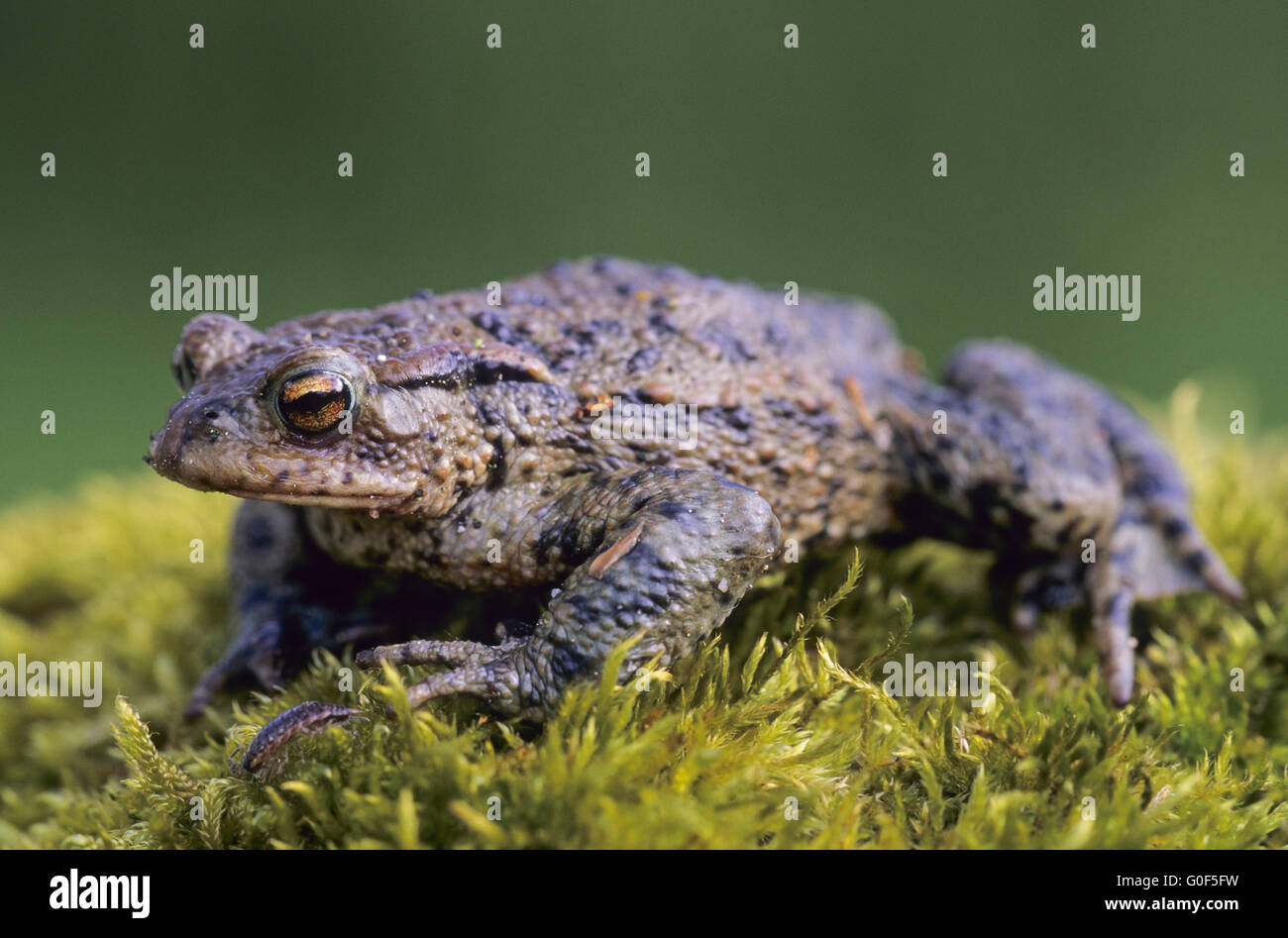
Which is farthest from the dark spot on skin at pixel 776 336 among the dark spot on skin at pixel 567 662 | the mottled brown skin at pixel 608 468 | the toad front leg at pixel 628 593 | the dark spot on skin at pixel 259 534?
the dark spot on skin at pixel 259 534

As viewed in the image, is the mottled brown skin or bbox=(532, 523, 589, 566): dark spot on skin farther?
bbox=(532, 523, 589, 566): dark spot on skin

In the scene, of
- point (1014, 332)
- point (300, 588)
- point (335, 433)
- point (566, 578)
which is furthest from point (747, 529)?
point (1014, 332)

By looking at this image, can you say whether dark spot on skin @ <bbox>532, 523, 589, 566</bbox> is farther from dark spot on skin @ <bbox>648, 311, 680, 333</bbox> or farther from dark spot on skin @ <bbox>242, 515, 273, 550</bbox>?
dark spot on skin @ <bbox>242, 515, 273, 550</bbox>

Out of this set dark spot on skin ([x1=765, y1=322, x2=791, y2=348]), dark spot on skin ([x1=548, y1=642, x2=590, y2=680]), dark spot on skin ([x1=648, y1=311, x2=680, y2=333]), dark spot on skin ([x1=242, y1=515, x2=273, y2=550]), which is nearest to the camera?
dark spot on skin ([x1=548, y1=642, x2=590, y2=680])

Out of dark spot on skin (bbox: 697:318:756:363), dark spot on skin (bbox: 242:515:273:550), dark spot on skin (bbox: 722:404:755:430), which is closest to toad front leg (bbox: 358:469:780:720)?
dark spot on skin (bbox: 722:404:755:430)

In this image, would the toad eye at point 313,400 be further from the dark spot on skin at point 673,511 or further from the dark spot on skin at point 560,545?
the dark spot on skin at point 673,511

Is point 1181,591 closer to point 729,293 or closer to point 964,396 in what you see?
point 964,396

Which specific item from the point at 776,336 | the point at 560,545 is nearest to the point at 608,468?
the point at 560,545
